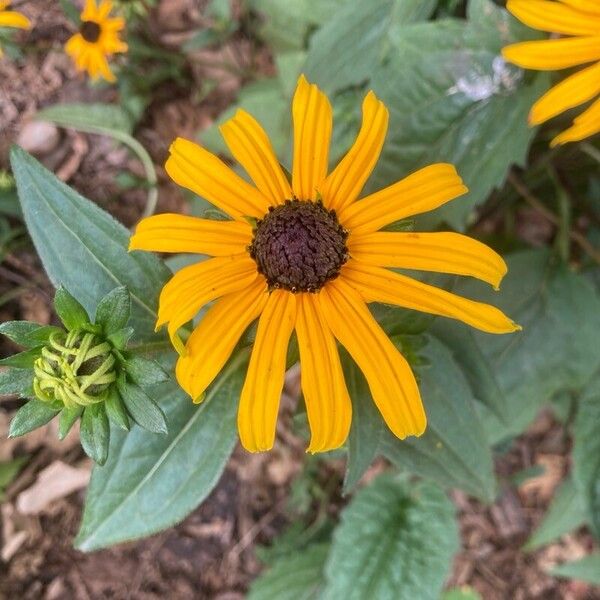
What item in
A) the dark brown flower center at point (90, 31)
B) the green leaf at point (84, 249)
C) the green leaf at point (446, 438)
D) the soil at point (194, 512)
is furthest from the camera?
the soil at point (194, 512)

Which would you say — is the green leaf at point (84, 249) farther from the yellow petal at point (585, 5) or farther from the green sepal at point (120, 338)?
the yellow petal at point (585, 5)

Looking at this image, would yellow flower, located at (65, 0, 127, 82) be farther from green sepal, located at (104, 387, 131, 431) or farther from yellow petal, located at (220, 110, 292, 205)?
green sepal, located at (104, 387, 131, 431)

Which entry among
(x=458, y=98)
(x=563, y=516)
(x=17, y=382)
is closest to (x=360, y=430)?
(x=17, y=382)

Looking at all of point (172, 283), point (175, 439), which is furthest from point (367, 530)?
point (172, 283)

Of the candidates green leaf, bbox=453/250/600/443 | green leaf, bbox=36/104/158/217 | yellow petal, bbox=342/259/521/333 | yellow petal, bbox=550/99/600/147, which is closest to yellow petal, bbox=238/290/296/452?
yellow petal, bbox=342/259/521/333

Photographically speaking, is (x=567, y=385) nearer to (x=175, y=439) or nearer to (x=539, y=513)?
(x=539, y=513)

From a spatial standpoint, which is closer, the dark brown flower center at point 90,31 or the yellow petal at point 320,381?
the yellow petal at point 320,381

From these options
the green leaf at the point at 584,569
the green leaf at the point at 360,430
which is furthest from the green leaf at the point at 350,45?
the green leaf at the point at 584,569
